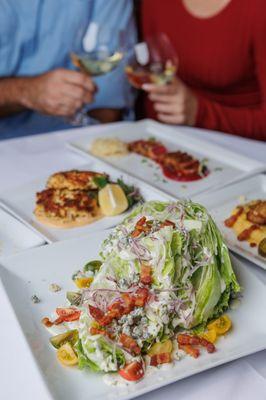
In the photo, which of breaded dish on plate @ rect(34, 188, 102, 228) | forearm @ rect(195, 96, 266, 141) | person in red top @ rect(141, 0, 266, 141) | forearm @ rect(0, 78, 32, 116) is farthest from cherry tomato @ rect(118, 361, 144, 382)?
forearm @ rect(0, 78, 32, 116)

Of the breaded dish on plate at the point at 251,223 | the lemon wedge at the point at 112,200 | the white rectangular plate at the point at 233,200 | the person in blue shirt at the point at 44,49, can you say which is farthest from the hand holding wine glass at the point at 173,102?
the breaded dish on plate at the point at 251,223

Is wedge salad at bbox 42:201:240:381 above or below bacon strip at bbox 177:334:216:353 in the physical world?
above

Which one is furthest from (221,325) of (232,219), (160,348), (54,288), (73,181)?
(73,181)

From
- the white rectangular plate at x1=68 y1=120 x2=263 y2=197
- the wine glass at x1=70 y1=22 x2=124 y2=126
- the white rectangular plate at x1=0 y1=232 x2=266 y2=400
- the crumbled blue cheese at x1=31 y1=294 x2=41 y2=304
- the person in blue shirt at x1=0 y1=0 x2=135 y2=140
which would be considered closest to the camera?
the white rectangular plate at x1=0 y1=232 x2=266 y2=400

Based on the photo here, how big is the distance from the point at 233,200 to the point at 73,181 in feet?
1.59

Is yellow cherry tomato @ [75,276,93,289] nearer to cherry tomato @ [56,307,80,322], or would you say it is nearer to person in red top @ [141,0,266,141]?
cherry tomato @ [56,307,80,322]

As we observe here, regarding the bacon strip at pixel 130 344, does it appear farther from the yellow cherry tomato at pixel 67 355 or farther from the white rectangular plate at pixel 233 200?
the white rectangular plate at pixel 233 200

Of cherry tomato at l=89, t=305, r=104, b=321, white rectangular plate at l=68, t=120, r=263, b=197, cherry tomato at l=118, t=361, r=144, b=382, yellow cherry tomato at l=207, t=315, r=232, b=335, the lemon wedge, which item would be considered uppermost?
cherry tomato at l=89, t=305, r=104, b=321

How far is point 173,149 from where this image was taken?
217 cm

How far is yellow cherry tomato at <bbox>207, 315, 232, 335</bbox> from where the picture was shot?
3.41 feet

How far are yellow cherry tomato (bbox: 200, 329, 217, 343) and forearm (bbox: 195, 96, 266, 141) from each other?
1601 millimetres

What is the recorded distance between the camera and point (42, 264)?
4.12ft

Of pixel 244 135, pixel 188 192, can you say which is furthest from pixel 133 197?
pixel 244 135

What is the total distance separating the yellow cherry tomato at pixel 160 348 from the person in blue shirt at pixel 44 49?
1.81 meters
